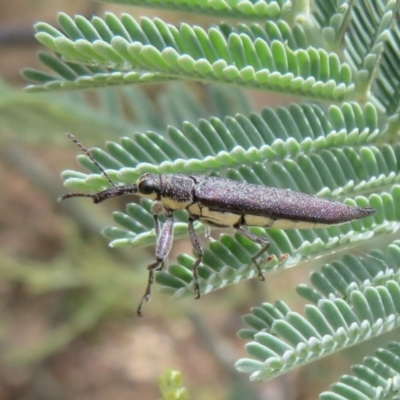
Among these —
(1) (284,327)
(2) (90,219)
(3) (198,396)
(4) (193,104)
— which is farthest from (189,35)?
(3) (198,396)

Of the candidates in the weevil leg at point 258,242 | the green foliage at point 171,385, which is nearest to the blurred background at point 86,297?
the weevil leg at point 258,242

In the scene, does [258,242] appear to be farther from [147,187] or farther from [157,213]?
[147,187]

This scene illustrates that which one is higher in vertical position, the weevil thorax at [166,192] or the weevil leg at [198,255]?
the weevil thorax at [166,192]

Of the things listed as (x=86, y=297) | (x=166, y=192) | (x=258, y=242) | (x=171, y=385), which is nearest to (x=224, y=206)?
(x=166, y=192)

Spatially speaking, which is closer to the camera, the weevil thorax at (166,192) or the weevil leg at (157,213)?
the weevil leg at (157,213)

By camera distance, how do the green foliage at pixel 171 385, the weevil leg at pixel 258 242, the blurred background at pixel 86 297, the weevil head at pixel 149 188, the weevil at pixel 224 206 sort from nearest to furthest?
the green foliage at pixel 171 385, the weevil leg at pixel 258 242, the weevil at pixel 224 206, the weevil head at pixel 149 188, the blurred background at pixel 86 297

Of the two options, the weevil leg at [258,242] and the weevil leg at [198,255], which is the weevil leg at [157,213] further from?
the weevil leg at [258,242]

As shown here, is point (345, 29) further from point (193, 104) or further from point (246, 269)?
point (193, 104)
